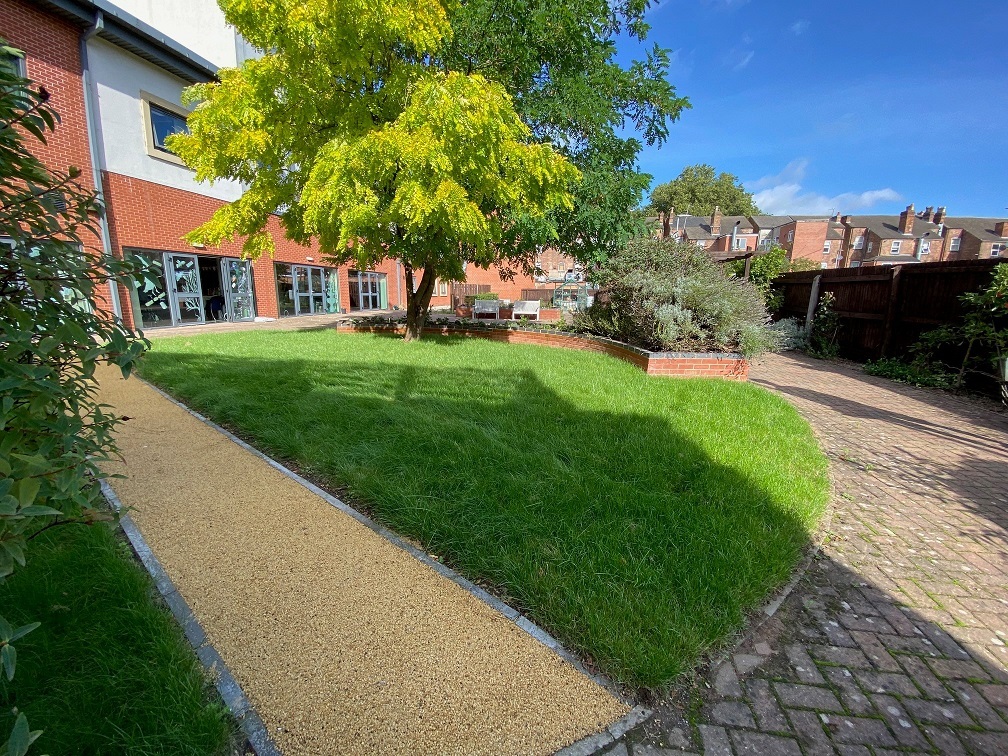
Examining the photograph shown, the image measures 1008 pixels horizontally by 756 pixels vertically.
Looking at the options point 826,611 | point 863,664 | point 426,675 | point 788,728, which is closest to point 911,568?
point 826,611

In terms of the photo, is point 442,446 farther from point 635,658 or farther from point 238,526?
point 635,658

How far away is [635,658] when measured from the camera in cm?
179

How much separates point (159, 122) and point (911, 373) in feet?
60.9

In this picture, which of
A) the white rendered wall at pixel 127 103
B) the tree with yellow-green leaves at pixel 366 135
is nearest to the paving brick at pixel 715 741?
the tree with yellow-green leaves at pixel 366 135

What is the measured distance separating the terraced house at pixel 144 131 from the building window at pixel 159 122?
0.03 meters

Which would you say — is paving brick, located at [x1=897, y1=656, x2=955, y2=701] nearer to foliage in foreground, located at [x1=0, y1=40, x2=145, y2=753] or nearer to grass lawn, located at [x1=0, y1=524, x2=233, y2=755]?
grass lawn, located at [x1=0, y1=524, x2=233, y2=755]

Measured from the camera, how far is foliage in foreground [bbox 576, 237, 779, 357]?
6.76 m

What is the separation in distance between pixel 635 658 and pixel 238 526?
2394 millimetres

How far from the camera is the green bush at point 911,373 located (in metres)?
7.39

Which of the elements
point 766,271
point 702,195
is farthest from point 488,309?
point 702,195

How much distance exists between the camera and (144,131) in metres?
11.8

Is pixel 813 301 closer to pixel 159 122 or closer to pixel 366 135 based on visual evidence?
pixel 366 135

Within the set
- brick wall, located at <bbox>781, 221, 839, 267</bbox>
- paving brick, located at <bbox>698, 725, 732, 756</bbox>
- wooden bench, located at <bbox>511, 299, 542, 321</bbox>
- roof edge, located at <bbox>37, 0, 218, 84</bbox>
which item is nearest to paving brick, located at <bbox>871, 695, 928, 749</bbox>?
paving brick, located at <bbox>698, 725, 732, 756</bbox>

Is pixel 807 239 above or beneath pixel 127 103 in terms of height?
above
